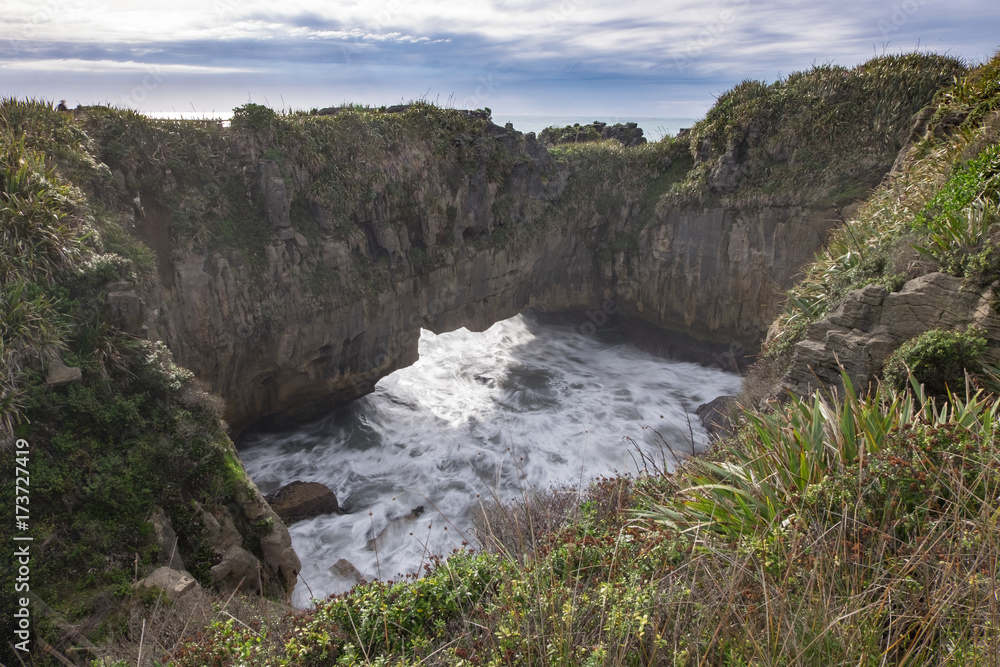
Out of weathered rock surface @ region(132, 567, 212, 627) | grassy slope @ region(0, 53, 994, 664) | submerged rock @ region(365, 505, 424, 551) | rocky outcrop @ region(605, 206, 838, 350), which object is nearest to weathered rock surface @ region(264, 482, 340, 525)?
submerged rock @ region(365, 505, 424, 551)

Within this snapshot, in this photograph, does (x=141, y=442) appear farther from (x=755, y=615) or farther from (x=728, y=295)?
(x=728, y=295)

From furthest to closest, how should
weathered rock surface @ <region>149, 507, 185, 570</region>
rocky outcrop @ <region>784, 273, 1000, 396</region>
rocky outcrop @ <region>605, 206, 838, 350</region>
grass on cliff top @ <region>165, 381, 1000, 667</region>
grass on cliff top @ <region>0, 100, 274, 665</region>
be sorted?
rocky outcrop @ <region>605, 206, 838, 350</region> < weathered rock surface @ <region>149, 507, 185, 570</region> < rocky outcrop @ <region>784, 273, 1000, 396</region> < grass on cliff top @ <region>0, 100, 274, 665</region> < grass on cliff top @ <region>165, 381, 1000, 667</region>

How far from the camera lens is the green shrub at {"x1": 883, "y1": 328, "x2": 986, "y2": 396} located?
572 cm

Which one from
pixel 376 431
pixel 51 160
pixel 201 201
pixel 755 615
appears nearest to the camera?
pixel 755 615

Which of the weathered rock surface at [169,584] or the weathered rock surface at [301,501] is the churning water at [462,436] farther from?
the weathered rock surface at [169,584]

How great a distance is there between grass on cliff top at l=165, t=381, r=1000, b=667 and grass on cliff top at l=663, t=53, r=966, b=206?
47.7 feet

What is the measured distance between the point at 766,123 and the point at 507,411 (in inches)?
497

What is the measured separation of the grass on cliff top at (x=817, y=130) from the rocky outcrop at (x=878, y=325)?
1110 cm

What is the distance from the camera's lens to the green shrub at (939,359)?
225 inches

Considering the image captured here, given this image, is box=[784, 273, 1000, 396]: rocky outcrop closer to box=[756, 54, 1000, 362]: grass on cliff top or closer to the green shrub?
the green shrub

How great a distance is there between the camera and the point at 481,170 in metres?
17.4

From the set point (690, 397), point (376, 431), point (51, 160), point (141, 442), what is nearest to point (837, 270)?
point (690, 397)

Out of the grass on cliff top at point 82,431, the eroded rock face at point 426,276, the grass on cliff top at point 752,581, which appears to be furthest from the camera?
the eroded rock face at point 426,276

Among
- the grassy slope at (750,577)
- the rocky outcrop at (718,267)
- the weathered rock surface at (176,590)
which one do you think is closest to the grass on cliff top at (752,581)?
the grassy slope at (750,577)
